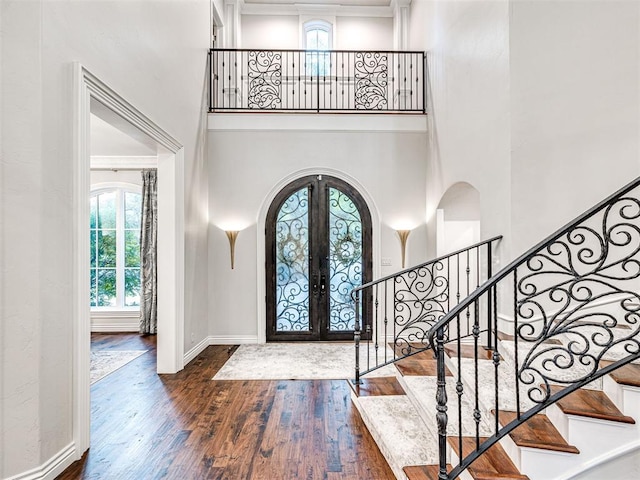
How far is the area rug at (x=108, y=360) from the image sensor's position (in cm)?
455

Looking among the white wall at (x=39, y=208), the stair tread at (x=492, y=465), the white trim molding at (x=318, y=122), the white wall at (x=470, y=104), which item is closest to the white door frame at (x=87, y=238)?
the white wall at (x=39, y=208)

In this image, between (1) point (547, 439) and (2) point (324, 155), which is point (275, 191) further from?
(1) point (547, 439)

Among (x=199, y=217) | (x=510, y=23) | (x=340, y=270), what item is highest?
(x=510, y=23)

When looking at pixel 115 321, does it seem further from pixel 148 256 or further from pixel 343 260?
pixel 343 260

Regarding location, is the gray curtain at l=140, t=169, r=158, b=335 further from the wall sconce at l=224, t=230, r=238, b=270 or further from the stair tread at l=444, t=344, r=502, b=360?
the stair tread at l=444, t=344, r=502, b=360

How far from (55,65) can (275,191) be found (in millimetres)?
3550

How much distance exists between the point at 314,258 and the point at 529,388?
3667 millimetres

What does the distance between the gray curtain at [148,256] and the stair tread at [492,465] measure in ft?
18.5

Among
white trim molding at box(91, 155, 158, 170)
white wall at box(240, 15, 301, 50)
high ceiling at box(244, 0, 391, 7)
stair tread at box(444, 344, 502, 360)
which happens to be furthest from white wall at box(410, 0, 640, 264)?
white trim molding at box(91, 155, 158, 170)

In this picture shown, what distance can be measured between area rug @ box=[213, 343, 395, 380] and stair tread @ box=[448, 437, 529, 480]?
1.81 metres

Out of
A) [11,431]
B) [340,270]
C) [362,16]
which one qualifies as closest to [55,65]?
[11,431]

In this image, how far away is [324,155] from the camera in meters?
5.87

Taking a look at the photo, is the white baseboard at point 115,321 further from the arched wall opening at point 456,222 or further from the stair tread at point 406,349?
the arched wall opening at point 456,222

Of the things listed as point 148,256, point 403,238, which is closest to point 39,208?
point 403,238
